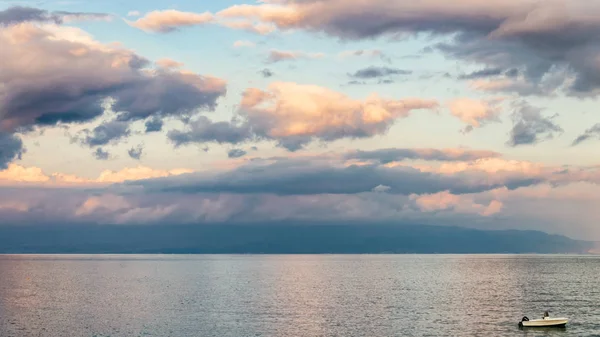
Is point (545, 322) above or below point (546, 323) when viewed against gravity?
above

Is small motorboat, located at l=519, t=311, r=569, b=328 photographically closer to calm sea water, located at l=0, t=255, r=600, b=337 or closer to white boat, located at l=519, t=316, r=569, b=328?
white boat, located at l=519, t=316, r=569, b=328

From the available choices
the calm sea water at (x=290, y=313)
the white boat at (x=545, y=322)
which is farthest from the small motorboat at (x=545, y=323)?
the calm sea water at (x=290, y=313)

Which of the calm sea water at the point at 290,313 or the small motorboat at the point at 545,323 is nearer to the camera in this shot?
the calm sea water at the point at 290,313

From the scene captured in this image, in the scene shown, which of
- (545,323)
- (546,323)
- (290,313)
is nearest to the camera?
(545,323)

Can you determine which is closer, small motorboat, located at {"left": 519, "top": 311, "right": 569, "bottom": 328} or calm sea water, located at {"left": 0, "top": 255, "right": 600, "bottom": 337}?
calm sea water, located at {"left": 0, "top": 255, "right": 600, "bottom": 337}

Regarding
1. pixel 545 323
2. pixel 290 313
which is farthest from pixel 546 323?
pixel 290 313

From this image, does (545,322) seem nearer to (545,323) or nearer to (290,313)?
(545,323)

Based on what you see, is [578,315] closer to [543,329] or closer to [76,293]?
[543,329]

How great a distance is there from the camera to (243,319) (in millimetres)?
131125

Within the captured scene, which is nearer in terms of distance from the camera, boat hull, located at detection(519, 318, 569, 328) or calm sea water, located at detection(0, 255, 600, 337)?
calm sea water, located at detection(0, 255, 600, 337)

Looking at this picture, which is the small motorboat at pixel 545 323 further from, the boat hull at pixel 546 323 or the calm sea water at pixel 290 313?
the calm sea water at pixel 290 313

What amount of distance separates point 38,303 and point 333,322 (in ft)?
268

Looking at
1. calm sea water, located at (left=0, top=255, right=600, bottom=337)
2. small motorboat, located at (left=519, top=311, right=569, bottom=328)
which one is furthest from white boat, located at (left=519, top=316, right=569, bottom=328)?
calm sea water, located at (left=0, top=255, right=600, bottom=337)

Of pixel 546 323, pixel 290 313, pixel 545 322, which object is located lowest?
pixel 546 323
